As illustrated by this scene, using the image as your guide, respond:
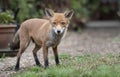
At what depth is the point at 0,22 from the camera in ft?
45.1

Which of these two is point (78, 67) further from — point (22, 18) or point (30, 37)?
point (22, 18)

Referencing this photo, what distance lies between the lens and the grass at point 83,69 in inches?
373

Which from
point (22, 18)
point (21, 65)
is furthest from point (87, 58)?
point (22, 18)

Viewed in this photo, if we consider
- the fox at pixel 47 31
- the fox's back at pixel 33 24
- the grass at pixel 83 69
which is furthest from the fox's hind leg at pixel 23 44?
the grass at pixel 83 69

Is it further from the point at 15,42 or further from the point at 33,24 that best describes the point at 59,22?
the point at 15,42

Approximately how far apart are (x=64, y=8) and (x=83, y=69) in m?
→ 12.9

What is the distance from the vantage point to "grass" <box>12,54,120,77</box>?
373 inches

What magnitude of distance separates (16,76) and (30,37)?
1.50 metres

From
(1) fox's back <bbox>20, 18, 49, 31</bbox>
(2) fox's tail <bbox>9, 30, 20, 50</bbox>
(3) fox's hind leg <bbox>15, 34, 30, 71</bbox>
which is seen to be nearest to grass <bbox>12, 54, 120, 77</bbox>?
(3) fox's hind leg <bbox>15, 34, 30, 71</bbox>

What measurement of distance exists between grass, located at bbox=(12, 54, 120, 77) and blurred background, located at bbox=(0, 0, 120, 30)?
12.9 feet

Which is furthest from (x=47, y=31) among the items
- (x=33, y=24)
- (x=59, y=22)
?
(x=33, y=24)

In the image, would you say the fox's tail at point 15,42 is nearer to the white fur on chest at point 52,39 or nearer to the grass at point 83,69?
the grass at point 83,69

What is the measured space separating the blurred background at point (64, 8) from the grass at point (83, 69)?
394 cm

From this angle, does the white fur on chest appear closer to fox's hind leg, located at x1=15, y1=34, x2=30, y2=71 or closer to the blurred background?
fox's hind leg, located at x1=15, y1=34, x2=30, y2=71
